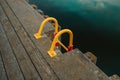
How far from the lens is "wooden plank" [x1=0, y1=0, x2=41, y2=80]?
3.62 m

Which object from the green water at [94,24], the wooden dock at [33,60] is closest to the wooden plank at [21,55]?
the wooden dock at [33,60]

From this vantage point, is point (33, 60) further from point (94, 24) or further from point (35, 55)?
point (94, 24)

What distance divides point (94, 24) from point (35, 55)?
12.2 meters

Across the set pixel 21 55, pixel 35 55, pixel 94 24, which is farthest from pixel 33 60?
pixel 94 24

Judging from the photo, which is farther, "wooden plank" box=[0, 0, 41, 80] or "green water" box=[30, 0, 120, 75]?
"green water" box=[30, 0, 120, 75]

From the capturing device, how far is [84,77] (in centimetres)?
347

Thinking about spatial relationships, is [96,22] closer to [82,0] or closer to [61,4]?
[82,0]

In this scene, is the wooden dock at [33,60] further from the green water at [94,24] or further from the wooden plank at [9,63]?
the green water at [94,24]

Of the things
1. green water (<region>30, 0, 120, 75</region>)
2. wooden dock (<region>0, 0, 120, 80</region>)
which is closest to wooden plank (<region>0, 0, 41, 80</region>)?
wooden dock (<region>0, 0, 120, 80</region>)

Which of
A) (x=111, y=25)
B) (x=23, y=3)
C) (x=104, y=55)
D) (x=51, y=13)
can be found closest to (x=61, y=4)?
(x=51, y=13)

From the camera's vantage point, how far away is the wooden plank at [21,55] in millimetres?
3619

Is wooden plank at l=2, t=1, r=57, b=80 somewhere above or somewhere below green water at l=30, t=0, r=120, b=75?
above

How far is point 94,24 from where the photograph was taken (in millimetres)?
15555

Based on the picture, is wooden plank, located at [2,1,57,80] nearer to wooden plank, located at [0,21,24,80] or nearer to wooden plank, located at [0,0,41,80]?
wooden plank, located at [0,0,41,80]
